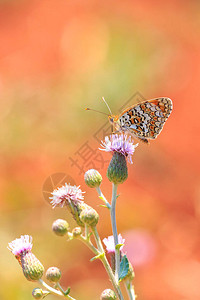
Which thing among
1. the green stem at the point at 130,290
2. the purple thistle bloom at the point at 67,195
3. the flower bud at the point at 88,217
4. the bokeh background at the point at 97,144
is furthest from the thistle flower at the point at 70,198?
the bokeh background at the point at 97,144

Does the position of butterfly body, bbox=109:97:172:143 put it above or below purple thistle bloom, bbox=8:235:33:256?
above

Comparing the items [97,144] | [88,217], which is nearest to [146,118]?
[88,217]

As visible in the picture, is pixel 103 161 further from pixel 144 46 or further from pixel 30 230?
pixel 144 46

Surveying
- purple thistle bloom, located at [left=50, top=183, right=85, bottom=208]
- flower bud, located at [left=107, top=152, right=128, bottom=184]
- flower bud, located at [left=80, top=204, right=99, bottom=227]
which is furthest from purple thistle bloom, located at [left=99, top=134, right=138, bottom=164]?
flower bud, located at [left=80, top=204, right=99, bottom=227]

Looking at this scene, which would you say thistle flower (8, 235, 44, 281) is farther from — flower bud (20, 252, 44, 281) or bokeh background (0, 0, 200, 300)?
bokeh background (0, 0, 200, 300)

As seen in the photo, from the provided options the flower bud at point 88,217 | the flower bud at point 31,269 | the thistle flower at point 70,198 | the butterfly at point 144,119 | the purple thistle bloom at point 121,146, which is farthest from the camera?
the butterfly at point 144,119

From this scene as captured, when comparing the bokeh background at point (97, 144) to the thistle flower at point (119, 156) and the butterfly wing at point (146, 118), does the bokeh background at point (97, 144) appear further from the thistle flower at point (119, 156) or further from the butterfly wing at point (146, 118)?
the thistle flower at point (119, 156)
